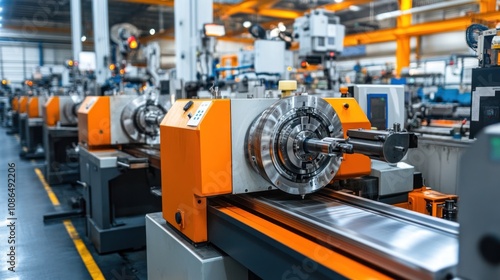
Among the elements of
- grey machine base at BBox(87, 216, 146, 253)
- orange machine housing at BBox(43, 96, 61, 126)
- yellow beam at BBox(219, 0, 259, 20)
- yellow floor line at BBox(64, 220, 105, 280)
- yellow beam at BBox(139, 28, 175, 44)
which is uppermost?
Result: yellow beam at BBox(139, 28, 175, 44)

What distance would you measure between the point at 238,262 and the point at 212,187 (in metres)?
0.32

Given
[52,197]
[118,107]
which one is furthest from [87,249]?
[52,197]

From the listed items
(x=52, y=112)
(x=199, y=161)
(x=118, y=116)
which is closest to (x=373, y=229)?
(x=199, y=161)

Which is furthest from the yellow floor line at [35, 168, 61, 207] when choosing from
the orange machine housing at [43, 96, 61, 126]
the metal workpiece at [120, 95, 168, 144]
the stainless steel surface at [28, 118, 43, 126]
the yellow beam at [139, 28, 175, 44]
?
the yellow beam at [139, 28, 175, 44]

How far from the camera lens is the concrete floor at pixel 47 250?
3.24 meters

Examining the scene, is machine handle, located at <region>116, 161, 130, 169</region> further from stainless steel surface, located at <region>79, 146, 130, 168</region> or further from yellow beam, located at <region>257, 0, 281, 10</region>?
yellow beam, located at <region>257, 0, 281, 10</region>

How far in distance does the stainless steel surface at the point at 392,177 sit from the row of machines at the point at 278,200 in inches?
7.3

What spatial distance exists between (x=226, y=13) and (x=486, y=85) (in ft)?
33.2

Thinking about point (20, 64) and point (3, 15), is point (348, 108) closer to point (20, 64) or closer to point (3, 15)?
point (3, 15)

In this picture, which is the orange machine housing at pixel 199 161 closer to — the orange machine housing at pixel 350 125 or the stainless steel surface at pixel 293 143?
the orange machine housing at pixel 350 125

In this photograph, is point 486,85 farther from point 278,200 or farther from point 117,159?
point 117,159

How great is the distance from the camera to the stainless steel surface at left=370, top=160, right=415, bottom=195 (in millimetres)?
2285

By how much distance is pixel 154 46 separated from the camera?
21.0 ft

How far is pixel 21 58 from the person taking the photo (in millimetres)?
18797
